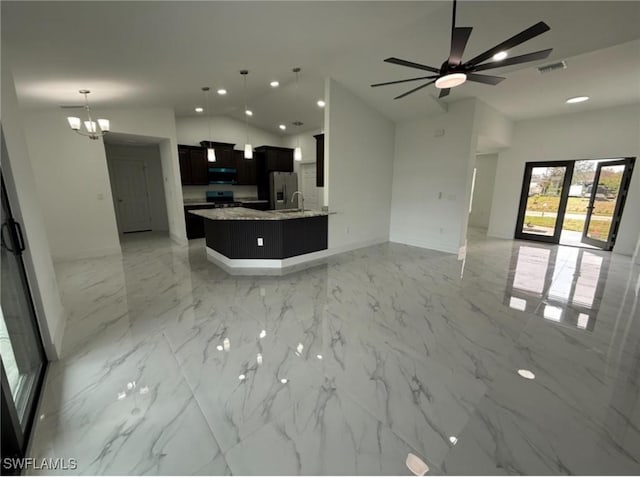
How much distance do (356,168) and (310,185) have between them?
10.2 ft

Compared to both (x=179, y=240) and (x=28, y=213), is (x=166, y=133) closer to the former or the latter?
(x=179, y=240)

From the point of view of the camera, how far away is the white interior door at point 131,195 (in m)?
6.93

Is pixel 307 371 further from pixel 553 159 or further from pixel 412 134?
pixel 553 159

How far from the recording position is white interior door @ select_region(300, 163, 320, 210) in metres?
7.89

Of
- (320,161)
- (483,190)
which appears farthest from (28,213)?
(483,190)

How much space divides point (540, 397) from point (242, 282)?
320 cm

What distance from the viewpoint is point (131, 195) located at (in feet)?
23.5

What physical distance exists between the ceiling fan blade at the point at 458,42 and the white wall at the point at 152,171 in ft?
24.2

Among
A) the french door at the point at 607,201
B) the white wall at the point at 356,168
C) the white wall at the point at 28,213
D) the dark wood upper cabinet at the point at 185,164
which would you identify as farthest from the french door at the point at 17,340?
the french door at the point at 607,201

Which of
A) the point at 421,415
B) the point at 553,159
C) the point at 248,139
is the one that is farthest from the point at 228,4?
the point at 553,159

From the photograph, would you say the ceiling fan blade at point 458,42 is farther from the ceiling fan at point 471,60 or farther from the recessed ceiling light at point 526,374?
the recessed ceiling light at point 526,374

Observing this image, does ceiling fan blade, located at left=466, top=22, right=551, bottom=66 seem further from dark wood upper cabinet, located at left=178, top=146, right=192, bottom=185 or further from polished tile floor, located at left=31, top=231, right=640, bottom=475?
dark wood upper cabinet, located at left=178, top=146, right=192, bottom=185

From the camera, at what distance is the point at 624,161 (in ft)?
16.8

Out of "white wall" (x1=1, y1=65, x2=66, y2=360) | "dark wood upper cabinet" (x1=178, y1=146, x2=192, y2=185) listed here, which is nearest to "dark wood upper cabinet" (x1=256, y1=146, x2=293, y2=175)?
"dark wood upper cabinet" (x1=178, y1=146, x2=192, y2=185)
